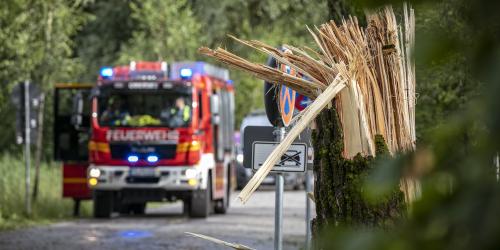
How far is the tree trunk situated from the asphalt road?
751 cm

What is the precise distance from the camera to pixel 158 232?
66.7ft

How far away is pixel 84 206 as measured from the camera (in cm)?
2778

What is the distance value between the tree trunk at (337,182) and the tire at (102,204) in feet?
58.0

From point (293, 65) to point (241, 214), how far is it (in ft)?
65.7

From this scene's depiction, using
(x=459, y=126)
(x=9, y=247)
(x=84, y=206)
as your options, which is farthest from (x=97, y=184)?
(x=459, y=126)

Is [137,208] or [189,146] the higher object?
[189,146]

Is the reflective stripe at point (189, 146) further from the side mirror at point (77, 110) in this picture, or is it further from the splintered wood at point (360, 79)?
the splintered wood at point (360, 79)

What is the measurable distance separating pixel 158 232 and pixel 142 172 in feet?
14.4

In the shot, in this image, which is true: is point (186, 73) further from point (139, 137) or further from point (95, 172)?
point (95, 172)

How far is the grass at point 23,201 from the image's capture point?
74.8 ft

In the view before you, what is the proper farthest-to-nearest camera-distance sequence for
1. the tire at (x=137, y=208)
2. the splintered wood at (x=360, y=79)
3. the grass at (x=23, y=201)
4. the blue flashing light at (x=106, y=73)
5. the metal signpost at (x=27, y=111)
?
the tire at (x=137, y=208) → the blue flashing light at (x=106, y=73) → the metal signpost at (x=27, y=111) → the grass at (x=23, y=201) → the splintered wood at (x=360, y=79)

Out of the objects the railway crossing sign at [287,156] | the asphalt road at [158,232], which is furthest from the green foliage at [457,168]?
the asphalt road at [158,232]

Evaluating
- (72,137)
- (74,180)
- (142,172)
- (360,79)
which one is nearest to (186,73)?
(142,172)

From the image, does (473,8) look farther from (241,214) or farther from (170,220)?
(241,214)
